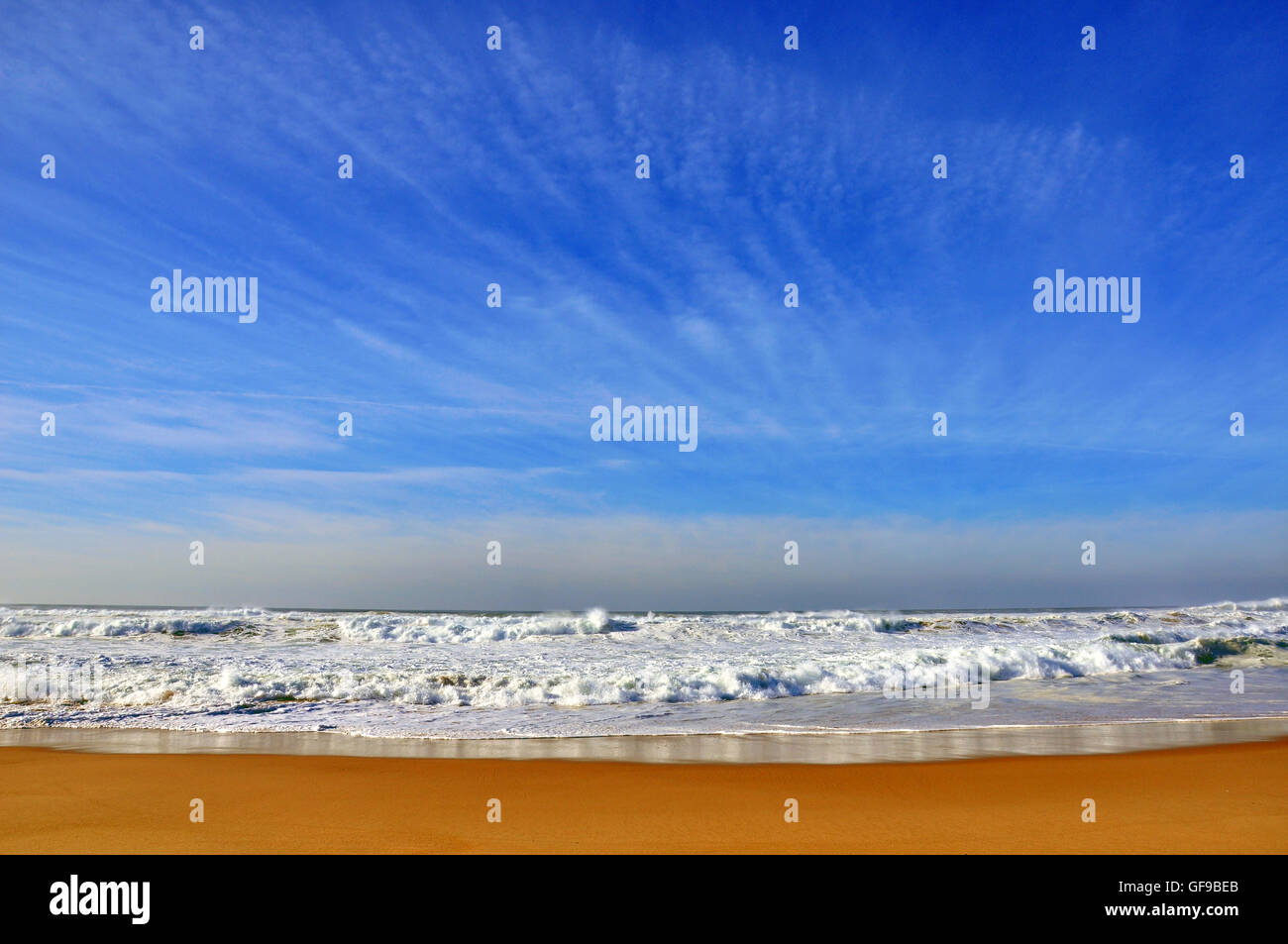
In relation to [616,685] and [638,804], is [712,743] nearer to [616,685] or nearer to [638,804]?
[638,804]

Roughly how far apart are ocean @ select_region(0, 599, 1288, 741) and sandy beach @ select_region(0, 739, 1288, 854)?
248 centimetres

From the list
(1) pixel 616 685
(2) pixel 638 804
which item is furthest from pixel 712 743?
(1) pixel 616 685

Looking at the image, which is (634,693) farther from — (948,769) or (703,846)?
(703,846)

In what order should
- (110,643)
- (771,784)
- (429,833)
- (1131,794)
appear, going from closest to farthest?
(429,833)
(1131,794)
(771,784)
(110,643)

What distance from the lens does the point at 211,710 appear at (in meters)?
12.2

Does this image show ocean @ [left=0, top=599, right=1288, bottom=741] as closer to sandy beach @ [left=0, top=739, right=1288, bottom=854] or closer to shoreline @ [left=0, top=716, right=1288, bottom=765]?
shoreline @ [left=0, top=716, right=1288, bottom=765]

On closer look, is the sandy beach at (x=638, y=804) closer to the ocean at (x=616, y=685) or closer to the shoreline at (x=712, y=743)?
the shoreline at (x=712, y=743)

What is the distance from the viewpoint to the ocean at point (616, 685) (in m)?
11.4

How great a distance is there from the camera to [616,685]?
14133mm

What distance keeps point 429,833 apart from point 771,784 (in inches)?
132

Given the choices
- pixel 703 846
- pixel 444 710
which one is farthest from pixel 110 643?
pixel 703 846

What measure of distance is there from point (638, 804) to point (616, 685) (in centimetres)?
779

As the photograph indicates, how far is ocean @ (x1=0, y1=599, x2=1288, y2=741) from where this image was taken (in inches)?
449

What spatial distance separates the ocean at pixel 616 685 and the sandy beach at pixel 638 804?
2.48 meters
